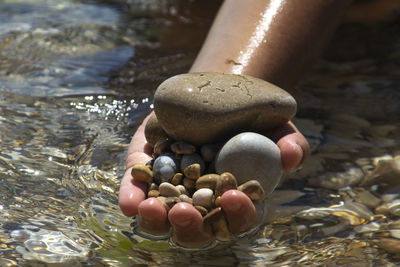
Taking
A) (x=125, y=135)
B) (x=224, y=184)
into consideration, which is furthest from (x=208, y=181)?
(x=125, y=135)

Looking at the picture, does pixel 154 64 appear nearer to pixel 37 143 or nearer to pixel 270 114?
pixel 37 143

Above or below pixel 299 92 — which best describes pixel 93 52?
below

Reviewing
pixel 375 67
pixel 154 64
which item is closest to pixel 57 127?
pixel 154 64

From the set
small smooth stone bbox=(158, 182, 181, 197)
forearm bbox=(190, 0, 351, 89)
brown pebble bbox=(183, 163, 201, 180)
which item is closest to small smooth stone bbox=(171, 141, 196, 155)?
brown pebble bbox=(183, 163, 201, 180)

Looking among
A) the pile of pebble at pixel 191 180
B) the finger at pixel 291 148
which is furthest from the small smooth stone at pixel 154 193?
the finger at pixel 291 148

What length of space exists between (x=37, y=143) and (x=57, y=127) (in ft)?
0.84

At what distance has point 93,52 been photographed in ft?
15.8

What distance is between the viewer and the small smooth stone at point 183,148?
2.33m

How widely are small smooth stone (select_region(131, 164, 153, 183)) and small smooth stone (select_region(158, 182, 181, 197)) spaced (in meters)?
0.12

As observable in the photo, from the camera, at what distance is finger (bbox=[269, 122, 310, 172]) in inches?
91.5

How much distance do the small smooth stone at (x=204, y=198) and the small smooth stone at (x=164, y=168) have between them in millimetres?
179

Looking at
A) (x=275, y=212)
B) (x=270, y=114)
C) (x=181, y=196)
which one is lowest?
(x=275, y=212)

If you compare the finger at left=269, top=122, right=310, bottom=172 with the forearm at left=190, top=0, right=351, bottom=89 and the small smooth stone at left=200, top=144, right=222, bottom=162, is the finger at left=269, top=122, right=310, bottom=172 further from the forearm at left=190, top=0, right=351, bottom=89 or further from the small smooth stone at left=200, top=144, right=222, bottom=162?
the forearm at left=190, top=0, right=351, bottom=89

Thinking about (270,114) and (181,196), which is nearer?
(181,196)
